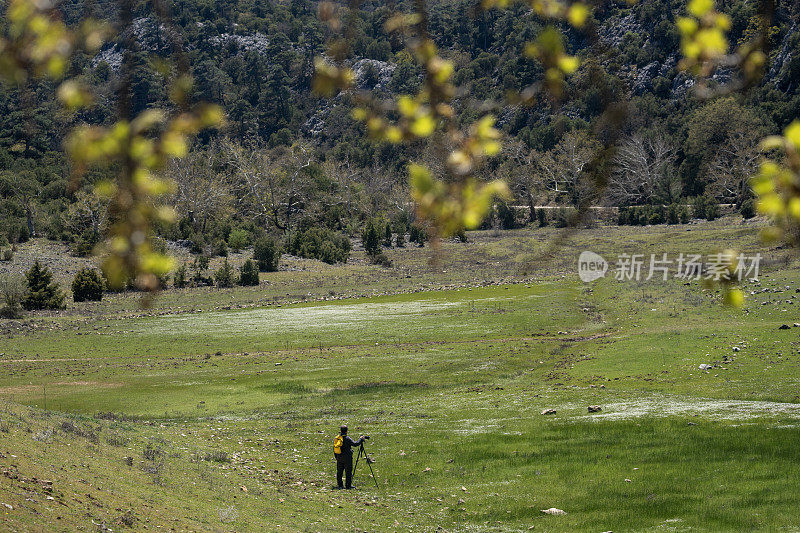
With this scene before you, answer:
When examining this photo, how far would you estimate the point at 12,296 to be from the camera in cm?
4569

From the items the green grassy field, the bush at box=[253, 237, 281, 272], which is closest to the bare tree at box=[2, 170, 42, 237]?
the bush at box=[253, 237, 281, 272]

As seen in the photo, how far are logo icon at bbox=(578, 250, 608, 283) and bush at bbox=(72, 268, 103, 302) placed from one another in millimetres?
34639

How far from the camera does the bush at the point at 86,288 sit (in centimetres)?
5016

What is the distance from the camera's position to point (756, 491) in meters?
13.7

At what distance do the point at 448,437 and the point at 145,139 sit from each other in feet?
56.4

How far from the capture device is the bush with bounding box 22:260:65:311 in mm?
45969

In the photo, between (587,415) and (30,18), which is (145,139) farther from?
(587,415)

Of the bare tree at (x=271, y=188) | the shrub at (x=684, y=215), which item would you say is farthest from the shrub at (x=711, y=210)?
the bare tree at (x=271, y=188)

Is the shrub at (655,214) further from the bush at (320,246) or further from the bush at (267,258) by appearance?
the bush at (267,258)

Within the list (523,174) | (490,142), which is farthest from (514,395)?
(523,174)

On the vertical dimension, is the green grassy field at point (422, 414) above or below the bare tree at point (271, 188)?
below

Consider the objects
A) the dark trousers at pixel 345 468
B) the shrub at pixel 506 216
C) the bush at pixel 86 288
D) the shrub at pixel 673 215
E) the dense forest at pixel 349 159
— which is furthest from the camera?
the shrub at pixel 506 216

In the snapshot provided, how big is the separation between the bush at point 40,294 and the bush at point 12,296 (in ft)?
1.35

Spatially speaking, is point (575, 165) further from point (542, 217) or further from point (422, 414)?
point (542, 217)
